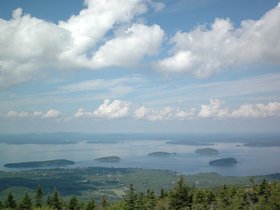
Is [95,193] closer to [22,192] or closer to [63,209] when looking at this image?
[22,192]

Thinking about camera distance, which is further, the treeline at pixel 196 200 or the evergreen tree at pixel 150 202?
the evergreen tree at pixel 150 202

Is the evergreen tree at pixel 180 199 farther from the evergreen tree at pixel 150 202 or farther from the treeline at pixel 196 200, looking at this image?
the evergreen tree at pixel 150 202

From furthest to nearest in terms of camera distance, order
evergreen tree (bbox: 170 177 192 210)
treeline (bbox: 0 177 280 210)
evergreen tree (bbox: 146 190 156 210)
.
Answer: evergreen tree (bbox: 146 190 156 210)
evergreen tree (bbox: 170 177 192 210)
treeline (bbox: 0 177 280 210)

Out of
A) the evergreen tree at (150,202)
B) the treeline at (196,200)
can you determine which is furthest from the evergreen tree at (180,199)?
the evergreen tree at (150,202)

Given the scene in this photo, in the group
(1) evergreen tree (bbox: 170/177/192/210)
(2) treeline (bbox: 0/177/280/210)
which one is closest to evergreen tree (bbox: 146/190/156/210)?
(2) treeline (bbox: 0/177/280/210)

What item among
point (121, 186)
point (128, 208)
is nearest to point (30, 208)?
point (128, 208)

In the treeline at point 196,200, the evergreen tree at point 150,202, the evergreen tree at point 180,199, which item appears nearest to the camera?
the treeline at point 196,200

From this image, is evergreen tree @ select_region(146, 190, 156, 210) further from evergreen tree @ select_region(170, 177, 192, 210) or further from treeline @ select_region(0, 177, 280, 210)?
evergreen tree @ select_region(170, 177, 192, 210)

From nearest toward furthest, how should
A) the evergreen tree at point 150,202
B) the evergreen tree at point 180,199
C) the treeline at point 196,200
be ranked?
the treeline at point 196,200, the evergreen tree at point 180,199, the evergreen tree at point 150,202

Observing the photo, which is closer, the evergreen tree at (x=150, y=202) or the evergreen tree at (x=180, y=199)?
the evergreen tree at (x=180, y=199)

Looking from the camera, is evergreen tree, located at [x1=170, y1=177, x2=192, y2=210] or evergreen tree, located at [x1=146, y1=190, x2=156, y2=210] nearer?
evergreen tree, located at [x1=170, y1=177, x2=192, y2=210]

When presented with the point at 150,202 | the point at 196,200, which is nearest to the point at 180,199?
the point at 196,200

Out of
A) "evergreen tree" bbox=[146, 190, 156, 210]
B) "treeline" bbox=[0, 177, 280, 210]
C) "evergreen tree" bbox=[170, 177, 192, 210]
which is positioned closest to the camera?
"treeline" bbox=[0, 177, 280, 210]
